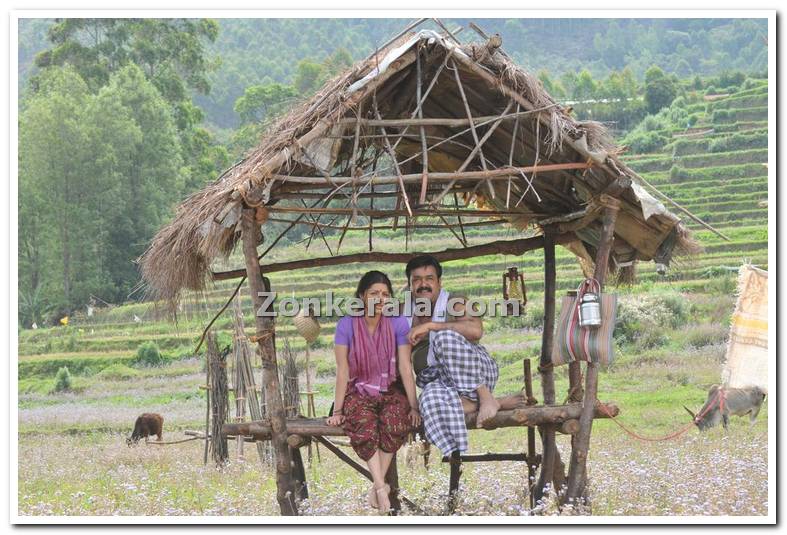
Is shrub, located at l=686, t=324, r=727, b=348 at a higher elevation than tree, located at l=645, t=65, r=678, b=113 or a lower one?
lower

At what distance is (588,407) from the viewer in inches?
256

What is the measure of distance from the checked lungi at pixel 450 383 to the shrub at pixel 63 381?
19.3m

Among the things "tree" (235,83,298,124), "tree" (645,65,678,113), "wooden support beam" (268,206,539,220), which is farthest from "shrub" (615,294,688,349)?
"tree" (235,83,298,124)

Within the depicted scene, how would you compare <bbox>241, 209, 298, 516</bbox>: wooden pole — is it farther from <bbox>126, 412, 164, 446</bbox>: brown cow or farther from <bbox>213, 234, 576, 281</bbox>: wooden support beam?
<bbox>126, 412, 164, 446</bbox>: brown cow

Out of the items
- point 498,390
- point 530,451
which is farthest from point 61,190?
point 530,451

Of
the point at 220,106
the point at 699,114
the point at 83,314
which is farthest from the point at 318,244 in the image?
the point at 220,106

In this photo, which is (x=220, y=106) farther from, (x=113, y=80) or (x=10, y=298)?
(x=10, y=298)

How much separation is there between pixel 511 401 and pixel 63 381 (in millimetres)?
19826

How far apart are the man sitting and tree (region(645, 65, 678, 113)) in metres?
47.3

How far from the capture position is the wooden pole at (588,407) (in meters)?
6.45

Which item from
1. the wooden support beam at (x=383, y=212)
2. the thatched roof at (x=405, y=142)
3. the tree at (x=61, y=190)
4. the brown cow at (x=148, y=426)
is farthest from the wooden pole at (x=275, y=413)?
the tree at (x=61, y=190)

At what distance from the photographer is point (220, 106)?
72562mm

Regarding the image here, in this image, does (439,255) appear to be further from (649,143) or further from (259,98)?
(259,98)

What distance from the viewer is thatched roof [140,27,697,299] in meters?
6.13
